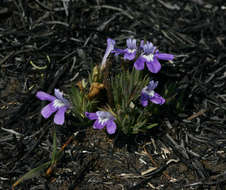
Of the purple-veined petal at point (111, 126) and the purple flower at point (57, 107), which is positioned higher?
the purple flower at point (57, 107)

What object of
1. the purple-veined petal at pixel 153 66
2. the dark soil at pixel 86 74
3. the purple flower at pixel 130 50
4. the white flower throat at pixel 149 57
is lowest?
the dark soil at pixel 86 74

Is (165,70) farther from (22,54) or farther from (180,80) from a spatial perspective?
(22,54)

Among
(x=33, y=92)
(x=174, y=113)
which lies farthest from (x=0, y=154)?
(x=174, y=113)

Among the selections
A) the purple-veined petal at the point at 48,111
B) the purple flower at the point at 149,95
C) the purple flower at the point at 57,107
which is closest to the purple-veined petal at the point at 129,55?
the purple flower at the point at 149,95

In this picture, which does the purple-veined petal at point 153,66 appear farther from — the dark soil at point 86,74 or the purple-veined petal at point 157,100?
the dark soil at point 86,74

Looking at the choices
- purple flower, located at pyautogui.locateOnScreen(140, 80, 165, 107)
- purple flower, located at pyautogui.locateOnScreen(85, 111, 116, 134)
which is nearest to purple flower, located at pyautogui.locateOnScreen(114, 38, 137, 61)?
purple flower, located at pyautogui.locateOnScreen(140, 80, 165, 107)

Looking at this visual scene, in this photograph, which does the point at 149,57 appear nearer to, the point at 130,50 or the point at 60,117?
the point at 130,50

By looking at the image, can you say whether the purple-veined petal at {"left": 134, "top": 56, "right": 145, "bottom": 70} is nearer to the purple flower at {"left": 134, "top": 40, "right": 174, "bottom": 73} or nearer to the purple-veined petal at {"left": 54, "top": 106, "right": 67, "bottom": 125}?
the purple flower at {"left": 134, "top": 40, "right": 174, "bottom": 73}
